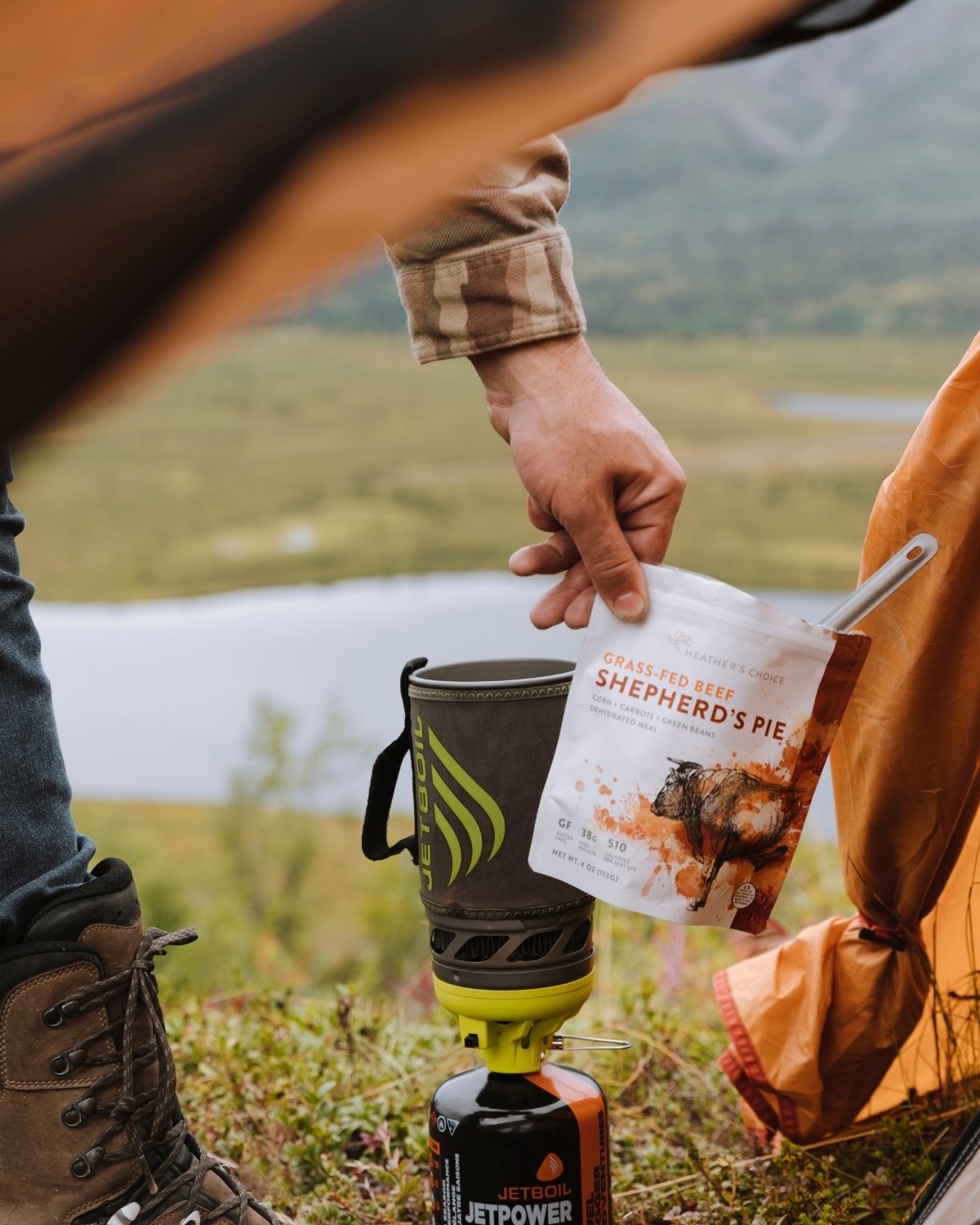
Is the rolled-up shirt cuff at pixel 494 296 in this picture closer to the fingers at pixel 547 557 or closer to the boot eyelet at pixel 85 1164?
the fingers at pixel 547 557

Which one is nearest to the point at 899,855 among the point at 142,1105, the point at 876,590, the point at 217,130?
the point at 876,590

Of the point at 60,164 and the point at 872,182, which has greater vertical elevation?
the point at 872,182

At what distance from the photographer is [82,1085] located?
43.0 inches

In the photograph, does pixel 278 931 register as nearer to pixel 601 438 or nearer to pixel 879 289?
pixel 601 438

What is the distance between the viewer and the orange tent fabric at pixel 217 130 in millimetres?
224

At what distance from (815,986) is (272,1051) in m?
0.70

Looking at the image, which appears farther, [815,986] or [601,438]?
[815,986]

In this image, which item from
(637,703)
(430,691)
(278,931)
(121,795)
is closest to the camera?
(637,703)

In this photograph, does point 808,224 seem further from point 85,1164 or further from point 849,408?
point 85,1164

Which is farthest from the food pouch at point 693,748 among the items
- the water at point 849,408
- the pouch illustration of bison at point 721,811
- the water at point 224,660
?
the water at point 849,408

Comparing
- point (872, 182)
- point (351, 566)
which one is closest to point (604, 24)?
point (351, 566)

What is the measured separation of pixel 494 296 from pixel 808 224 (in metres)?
26.2

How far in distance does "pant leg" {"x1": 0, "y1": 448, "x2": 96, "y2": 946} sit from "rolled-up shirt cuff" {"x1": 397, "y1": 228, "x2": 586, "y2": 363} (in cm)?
39

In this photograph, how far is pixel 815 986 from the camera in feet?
4.39
